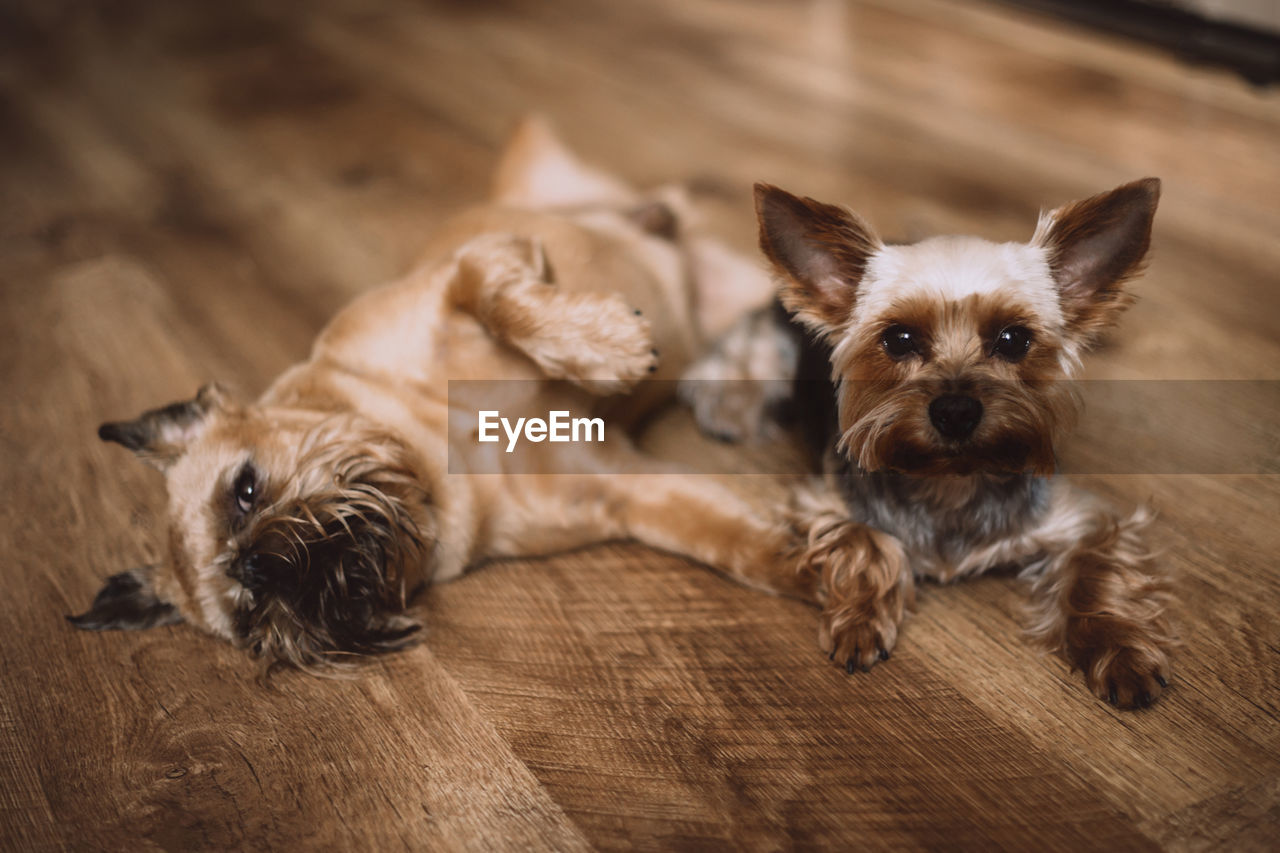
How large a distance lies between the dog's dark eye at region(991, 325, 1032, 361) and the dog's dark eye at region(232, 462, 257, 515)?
1.39 metres

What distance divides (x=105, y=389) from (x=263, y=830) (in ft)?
5.42

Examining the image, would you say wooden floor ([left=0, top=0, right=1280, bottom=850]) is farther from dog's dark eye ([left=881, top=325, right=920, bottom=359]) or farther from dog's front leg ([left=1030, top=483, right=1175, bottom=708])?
dog's dark eye ([left=881, top=325, right=920, bottom=359])

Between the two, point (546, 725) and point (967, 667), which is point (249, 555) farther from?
point (967, 667)

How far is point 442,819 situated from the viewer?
1.61m

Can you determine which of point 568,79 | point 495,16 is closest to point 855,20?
point 568,79

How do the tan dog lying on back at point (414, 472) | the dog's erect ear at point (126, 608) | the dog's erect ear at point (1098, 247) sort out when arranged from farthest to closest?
the dog's erect ear at point (126, 608)
the tan dog lying on back at point (414, 472)
the dog's erect ear at point (1098, 247)

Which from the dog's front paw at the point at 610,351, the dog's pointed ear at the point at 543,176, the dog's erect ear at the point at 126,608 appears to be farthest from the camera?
the dog's pointed ear at the point at 543,176

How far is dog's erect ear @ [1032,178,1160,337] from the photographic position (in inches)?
59.4

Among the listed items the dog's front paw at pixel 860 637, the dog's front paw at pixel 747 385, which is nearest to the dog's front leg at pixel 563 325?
the dog's front paw at pixel 747 385

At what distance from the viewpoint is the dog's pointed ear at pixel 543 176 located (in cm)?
295

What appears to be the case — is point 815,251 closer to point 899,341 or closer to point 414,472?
point 899,341

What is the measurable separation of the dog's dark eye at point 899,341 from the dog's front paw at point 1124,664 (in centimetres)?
61

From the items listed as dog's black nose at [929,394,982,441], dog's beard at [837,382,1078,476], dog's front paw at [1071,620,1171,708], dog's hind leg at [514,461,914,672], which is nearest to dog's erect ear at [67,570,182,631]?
dog's hind leg at [514,461,914,672]

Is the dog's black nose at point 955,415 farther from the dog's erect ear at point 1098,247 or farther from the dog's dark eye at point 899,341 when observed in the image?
the dog's erect ear at point 1098,247
